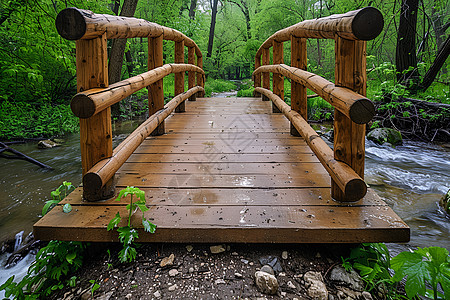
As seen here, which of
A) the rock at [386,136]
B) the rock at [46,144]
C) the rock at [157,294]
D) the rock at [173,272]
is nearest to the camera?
the rock at [157,294]

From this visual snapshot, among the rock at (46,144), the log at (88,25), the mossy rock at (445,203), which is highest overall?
the log at (88,25)

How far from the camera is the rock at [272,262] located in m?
1.61

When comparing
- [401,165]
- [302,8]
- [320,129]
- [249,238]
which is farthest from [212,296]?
[302,8]

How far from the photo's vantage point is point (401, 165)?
4770mm

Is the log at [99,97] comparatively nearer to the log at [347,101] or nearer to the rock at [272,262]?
the rock at [272,262]

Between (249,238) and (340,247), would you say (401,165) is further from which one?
(249,238)

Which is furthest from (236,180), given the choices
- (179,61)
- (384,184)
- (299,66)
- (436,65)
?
(436,65)

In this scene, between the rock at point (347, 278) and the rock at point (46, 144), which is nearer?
the rock at point (347, 278)

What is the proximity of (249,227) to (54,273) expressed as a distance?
1.14m

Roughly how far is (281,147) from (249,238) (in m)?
1.61

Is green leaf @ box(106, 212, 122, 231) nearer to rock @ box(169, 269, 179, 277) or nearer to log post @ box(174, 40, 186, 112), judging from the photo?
rock @ box(169, 269, 179, 277)

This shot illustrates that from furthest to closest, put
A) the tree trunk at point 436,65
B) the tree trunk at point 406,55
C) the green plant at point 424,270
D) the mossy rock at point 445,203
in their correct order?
the tree trunk at point 406,55 < the tree trunk at point 436,65 < the mossy rock at point 445,203 < the green plant at point 424,270

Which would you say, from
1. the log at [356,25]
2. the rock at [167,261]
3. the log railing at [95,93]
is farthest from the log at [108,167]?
the log at [356,25]

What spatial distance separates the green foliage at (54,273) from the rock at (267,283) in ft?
3.29
